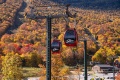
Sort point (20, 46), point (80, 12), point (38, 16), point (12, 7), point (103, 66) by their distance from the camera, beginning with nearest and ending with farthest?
point (38, 16) < point (103, 66) < point (20, 46) < point (12, 7) < point (80, 12)

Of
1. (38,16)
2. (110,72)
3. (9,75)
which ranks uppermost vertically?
(38,16)

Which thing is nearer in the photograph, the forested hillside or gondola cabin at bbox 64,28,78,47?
gondola cabin at bbox 64,28,78,47

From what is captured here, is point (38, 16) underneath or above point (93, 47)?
above

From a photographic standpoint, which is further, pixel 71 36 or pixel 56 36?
pixel 56 36

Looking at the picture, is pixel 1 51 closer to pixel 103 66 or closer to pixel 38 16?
pixel 103 66

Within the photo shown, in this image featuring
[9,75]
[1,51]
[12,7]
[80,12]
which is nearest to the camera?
[9,75]

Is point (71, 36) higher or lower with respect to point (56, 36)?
higher

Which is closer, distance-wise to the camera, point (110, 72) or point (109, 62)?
point (110, 72)

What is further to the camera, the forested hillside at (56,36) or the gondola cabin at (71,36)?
the forested hillside at (56,36)

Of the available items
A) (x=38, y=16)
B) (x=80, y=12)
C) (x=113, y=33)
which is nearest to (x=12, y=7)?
(x=80, y=12)

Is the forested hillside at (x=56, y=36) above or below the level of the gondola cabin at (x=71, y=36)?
below

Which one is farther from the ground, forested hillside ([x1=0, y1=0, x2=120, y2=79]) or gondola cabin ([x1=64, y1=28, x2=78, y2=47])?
gondola cabin ([x1=64, y1=28, x2=78, y2=47])
